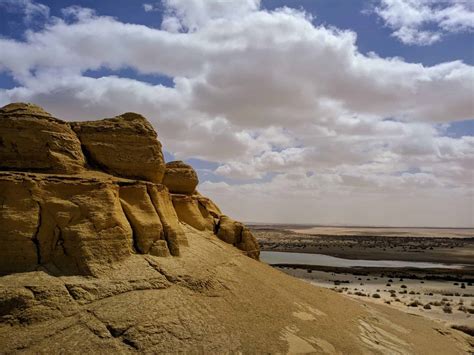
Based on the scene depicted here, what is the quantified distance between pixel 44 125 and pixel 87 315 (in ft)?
21.9

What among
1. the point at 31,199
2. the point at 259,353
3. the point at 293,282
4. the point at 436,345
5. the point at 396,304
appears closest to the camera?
the point at 259,353

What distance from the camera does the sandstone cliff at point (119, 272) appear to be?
11148 millimetres

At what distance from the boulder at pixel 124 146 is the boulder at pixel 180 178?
4162 millimetres


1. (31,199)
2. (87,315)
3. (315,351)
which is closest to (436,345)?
(315,351)

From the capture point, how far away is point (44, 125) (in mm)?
14328

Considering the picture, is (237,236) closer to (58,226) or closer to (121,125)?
(121,125)

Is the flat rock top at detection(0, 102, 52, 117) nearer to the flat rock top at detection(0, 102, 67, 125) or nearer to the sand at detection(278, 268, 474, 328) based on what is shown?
the flat rock top at detection(0, 102, 67, 125)

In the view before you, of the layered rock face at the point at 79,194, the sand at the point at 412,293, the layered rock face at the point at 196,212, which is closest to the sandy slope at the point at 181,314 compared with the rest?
the layered rock face at the point at 79,194

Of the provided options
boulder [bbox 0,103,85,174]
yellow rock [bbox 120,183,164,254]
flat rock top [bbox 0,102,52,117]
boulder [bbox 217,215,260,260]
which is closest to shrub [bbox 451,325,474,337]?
boulder [bbox 217,215,260,260]

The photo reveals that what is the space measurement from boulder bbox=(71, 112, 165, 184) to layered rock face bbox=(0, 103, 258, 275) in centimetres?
4

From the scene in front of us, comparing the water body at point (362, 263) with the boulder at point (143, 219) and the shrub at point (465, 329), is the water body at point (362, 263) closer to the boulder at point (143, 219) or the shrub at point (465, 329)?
the shrub at point (465, 329)

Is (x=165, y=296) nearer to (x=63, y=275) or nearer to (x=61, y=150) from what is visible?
(x=63, y=275)

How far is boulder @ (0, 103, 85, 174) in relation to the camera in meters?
13.9

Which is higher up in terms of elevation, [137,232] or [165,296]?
[137,232]
